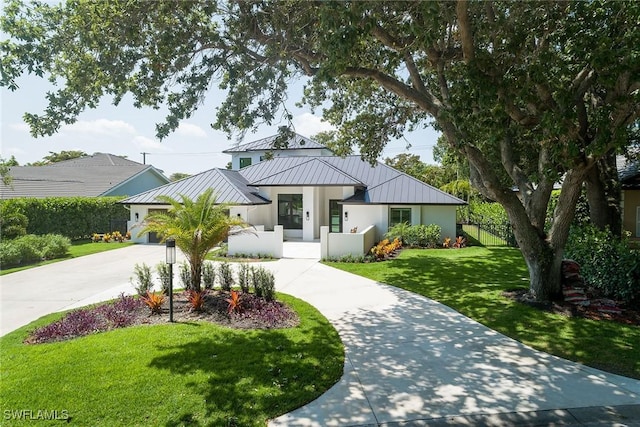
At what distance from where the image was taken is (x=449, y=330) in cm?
805

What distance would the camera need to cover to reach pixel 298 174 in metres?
23.9

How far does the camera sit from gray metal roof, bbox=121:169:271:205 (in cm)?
2195

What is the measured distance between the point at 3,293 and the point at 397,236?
1651cm

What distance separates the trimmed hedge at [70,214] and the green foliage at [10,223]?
27cm

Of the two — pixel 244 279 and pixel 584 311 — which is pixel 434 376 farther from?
pixel 244 279

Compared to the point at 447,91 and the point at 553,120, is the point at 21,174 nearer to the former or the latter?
the point at 447,91

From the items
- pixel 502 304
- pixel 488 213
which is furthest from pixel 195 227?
pixel 488 213

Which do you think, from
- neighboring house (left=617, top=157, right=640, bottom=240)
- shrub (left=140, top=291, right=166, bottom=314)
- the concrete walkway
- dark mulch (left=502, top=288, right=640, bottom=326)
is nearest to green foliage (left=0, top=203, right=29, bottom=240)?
the concrete walkway

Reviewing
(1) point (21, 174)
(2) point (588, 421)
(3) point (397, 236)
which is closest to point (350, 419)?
(2) point (588, 421)

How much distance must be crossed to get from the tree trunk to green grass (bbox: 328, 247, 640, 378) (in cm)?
313

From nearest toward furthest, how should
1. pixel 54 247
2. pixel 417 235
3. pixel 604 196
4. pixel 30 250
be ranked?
pixel 604 196
pixel 30 250
pixel 54 247
pixel 417 235

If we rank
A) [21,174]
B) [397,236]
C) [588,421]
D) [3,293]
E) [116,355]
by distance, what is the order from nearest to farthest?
[588,421], [116,355], [3,293], [397,236], [21,174]

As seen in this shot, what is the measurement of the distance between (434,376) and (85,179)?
32871 mm

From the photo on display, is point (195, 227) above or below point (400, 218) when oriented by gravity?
below
